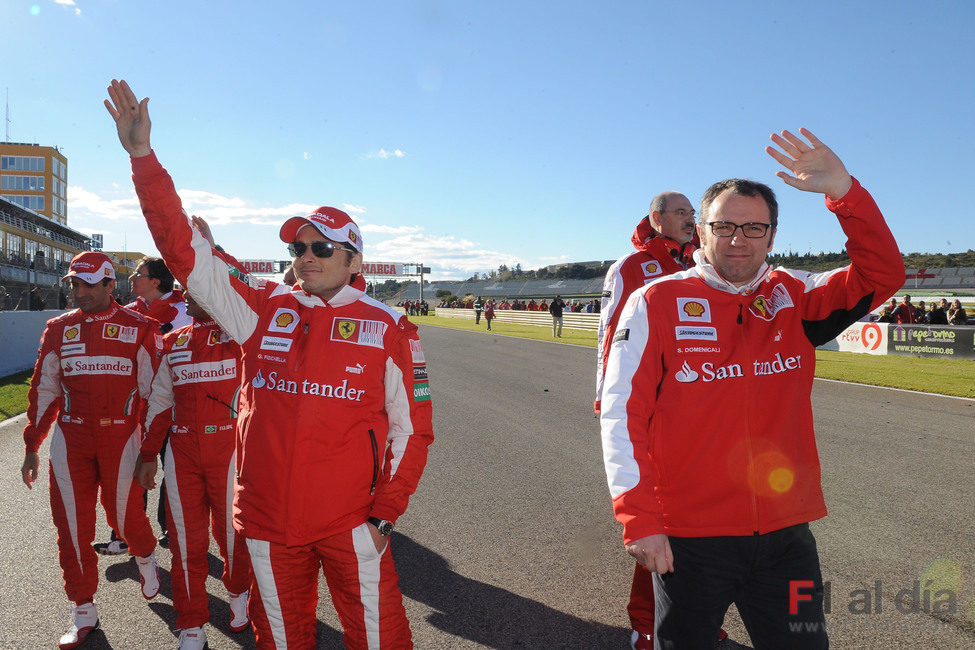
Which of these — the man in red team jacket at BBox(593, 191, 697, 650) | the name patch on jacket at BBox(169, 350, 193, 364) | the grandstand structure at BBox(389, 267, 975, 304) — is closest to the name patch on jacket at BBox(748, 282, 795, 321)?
the man in red team jacket at BBox(593, 191, 697, 650)

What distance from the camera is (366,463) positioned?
241 cm

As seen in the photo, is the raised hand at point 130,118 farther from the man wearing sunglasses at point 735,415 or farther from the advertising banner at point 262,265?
the advertising banner at point 262,265

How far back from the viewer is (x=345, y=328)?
2449 mm

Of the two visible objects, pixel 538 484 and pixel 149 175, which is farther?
pixel 538 484

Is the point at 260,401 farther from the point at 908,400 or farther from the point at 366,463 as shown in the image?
the point at 908,400

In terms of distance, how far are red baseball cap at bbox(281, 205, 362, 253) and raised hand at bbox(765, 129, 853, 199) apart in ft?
5.29

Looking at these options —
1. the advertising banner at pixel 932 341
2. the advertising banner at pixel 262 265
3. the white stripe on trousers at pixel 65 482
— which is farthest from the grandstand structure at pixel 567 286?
the white stripe on trousers at pixel 65 482

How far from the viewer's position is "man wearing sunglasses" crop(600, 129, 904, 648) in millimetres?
1955

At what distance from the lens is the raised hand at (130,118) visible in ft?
7.39

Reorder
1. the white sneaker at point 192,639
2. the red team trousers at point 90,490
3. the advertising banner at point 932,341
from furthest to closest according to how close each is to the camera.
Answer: the advertising banner at point 932,341 → the red team trousers at point 90,490 → the white sneaker at point 192,639

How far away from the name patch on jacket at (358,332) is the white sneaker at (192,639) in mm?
1929

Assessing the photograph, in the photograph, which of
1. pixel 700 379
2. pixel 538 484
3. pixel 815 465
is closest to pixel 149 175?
pixel 700 379

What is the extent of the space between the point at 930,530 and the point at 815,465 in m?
3.51

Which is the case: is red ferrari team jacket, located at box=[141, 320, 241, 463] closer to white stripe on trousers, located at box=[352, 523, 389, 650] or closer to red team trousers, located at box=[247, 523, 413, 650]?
red team trousers, located at box=[247, 523, 413, 650]
